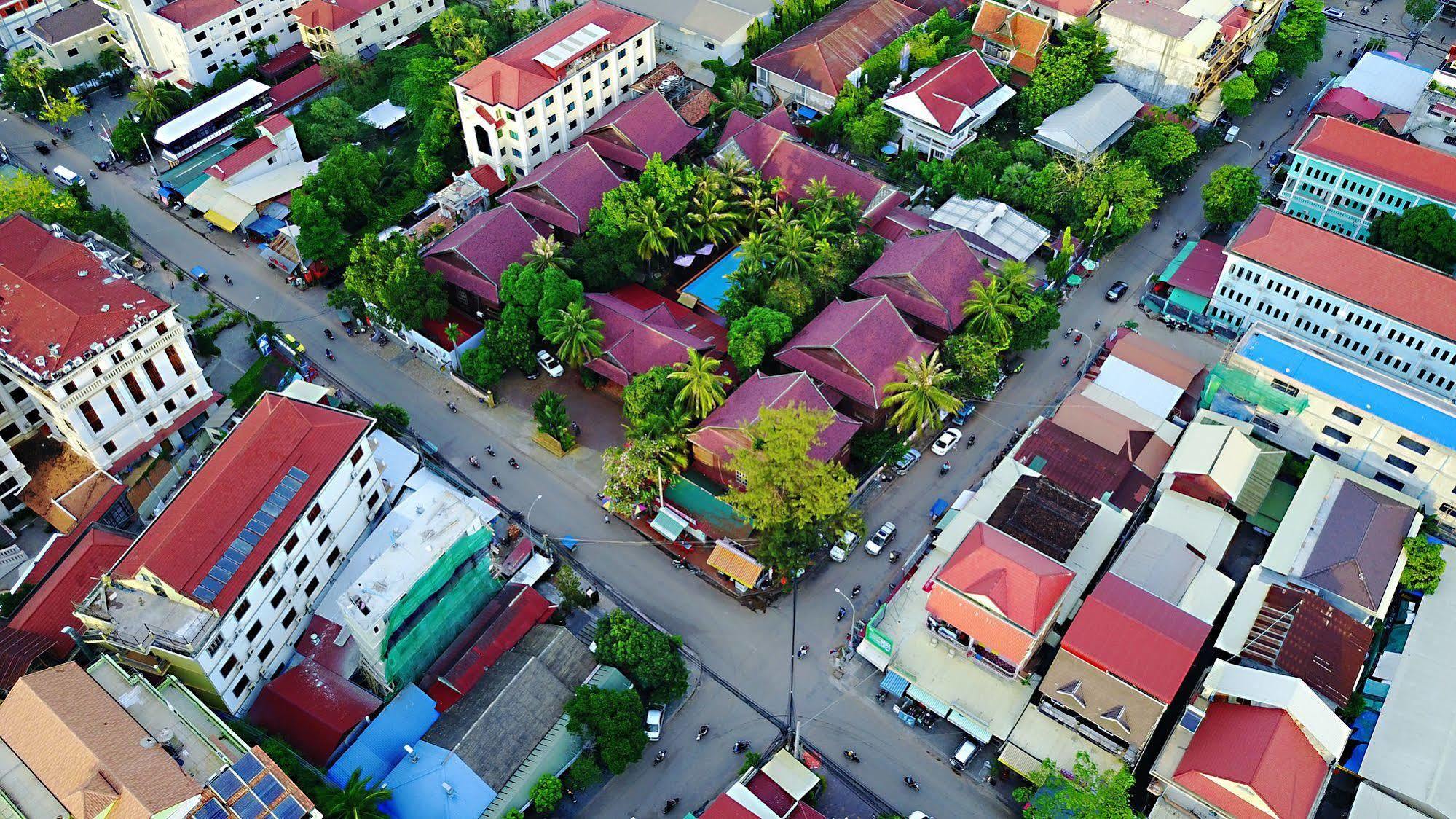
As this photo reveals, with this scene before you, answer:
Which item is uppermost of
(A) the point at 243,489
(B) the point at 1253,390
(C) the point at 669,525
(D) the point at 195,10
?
(B) the point at 1253,390

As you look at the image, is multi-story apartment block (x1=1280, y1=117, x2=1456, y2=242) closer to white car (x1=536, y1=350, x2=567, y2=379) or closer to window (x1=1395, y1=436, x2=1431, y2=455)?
window (x1=1395, y1=436, x2=1431, y2=455)

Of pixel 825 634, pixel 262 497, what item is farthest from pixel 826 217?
pixel 262 497

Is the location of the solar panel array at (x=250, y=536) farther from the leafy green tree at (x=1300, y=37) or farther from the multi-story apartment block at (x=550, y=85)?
the leafy green tree at (x=1300, y=37)

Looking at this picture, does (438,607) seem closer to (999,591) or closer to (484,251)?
(484,251)

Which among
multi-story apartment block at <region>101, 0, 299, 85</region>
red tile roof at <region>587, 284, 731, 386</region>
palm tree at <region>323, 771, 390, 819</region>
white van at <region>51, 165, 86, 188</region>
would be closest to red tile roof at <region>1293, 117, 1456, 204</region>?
red tile roof at <region>587, 284, 731, 386</region>

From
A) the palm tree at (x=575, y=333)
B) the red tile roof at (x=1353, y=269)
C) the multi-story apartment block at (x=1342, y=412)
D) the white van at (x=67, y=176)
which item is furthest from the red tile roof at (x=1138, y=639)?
the white van at (x=67, y=176)

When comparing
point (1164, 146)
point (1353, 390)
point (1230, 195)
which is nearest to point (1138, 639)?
point (1353, 390)
